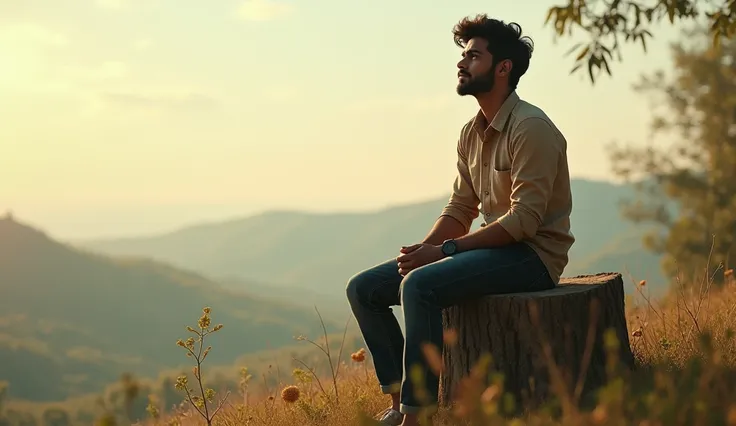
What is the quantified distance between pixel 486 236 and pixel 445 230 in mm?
802

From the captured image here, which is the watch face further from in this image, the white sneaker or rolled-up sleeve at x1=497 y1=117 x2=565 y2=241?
the white sneaker

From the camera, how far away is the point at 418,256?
5.22m

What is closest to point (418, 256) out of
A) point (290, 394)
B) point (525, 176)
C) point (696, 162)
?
point (525, 176)

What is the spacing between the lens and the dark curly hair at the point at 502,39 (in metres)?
5.41

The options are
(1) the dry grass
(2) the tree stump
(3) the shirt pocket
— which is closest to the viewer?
(1) the dry grass

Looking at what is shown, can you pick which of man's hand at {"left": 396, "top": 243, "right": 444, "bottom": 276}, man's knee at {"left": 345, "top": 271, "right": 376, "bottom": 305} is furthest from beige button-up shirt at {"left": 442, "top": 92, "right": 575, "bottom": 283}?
man's knee at {"left": 345, "top": 271, "right": 376, "bottom": 305}

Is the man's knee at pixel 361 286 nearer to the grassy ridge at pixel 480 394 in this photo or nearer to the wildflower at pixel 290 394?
the grassy ridge at pixel 480 394

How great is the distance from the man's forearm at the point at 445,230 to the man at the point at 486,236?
2cm

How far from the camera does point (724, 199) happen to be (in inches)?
1167

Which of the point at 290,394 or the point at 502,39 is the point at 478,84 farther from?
the point at 290,394

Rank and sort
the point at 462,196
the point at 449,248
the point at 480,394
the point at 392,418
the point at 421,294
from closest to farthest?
the point at 480,394
the point at 421,294
the point at 449,248
the point at 392,418
the point at 462,196

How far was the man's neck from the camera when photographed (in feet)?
17.8

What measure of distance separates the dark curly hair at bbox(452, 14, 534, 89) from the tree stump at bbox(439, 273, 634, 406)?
4.71 feet

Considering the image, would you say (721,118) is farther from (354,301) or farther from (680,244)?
(354,301)
